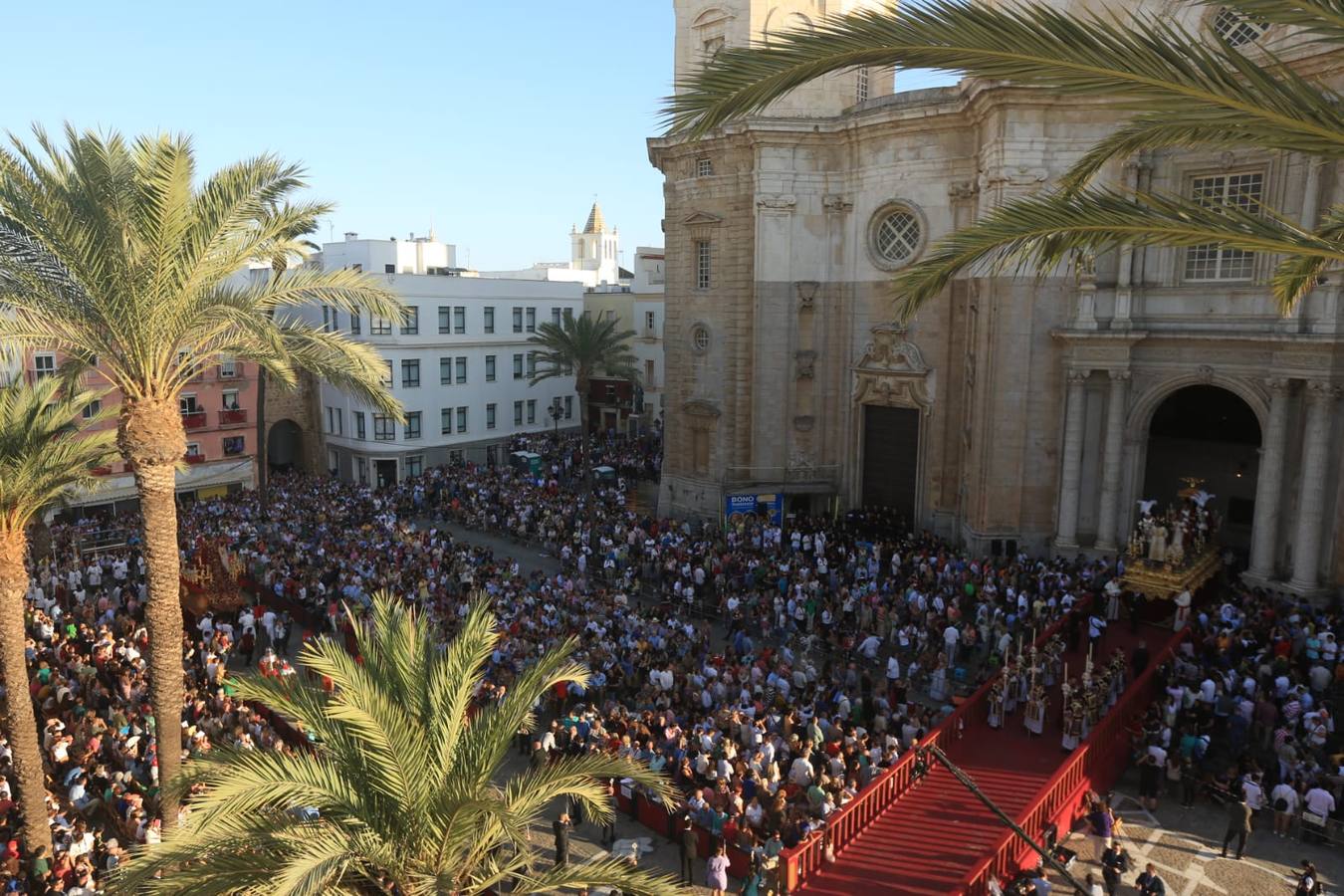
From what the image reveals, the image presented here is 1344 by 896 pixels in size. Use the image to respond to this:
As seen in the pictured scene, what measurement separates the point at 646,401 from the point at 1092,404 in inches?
1292

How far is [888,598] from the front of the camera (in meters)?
23.8

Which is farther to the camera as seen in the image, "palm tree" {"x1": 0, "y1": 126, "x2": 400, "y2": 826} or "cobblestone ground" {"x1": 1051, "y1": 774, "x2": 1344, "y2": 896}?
"cobblestone ground" {"x1": 1051, "y1": 774, "x2": 1344, "y2": 896}

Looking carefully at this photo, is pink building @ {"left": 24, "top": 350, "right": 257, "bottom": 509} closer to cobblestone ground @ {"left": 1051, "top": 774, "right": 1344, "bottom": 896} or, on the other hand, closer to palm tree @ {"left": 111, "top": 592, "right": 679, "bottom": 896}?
palm tree @ {"left": 111, "top": 592, "right": 679, "bottom": 896}

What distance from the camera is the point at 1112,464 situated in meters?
26.2

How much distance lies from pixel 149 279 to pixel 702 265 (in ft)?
80.9

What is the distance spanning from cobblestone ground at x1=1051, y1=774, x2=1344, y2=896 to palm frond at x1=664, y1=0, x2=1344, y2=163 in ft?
36.1

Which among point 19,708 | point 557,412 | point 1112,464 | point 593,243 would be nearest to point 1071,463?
point 1112,464

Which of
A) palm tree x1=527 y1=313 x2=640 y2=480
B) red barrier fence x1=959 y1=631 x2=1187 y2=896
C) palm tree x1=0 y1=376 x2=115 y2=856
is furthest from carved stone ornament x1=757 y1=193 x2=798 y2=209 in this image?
palm tree x1=0 y1=376 x2=115 y2=856

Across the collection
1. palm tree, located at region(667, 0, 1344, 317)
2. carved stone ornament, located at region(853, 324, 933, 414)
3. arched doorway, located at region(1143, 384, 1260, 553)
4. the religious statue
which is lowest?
the religious statue

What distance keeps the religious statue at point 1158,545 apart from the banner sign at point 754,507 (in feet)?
41.4

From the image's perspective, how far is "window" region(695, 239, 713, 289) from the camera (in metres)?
34.8

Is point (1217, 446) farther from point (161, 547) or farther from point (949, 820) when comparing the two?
point (161, 547)

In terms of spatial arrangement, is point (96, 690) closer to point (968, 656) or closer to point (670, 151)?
point (968, 656)

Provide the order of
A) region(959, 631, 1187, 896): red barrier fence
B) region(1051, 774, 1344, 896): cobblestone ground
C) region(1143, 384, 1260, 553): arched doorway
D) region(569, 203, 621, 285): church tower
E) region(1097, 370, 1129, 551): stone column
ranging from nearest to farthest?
region(959, 631, 1187, 896): red barrier fence → region(1051, 774, 1344, 896): cobblestone ground → region(1097, 370, 1129, 551): stone column → region(1143, 384, 1260, 553): arched doorway → region(569, 203, 621, 285): church tower
